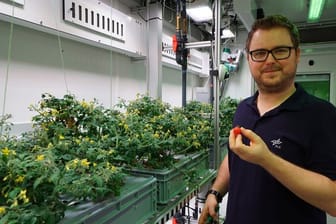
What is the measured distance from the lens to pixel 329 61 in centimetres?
531

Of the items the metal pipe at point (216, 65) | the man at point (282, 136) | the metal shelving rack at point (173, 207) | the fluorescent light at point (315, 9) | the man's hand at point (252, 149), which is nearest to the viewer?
the man's hand at point (252, 149)

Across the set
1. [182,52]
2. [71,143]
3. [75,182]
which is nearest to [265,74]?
[75,182]

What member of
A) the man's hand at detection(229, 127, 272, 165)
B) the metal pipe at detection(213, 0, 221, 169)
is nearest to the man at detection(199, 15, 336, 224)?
the man's hand at detection(229, 127, 272, 165)

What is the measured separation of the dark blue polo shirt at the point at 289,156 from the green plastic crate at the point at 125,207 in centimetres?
43

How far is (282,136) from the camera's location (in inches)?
38.9

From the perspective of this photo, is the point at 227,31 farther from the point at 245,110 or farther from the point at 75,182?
the point at 75,182

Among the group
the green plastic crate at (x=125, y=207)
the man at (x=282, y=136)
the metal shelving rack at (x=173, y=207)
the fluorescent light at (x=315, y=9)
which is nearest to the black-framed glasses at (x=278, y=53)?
the man at (x=282, y=136)

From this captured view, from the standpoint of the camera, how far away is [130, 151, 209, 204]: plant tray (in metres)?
1.41

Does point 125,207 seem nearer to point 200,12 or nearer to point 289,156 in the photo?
point 289,156

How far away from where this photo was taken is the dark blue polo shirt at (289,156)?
0.91 m

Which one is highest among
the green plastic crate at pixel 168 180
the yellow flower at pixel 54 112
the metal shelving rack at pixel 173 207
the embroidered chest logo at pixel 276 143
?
the yellow flower at pixel 54 112

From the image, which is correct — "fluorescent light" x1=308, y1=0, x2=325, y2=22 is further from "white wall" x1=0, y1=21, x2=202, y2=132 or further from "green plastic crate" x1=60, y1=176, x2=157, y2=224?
"green plastic crate" x1=60, y1=176, x2=157, y2=224

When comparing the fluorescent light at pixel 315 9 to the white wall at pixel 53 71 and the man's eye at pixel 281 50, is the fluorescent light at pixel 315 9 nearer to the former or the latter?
the white wall at pixel 53 71

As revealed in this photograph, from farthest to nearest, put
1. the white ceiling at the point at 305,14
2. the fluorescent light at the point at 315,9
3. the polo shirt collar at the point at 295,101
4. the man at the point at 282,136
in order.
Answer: the white ceiling at the point at 305,14 < the fluorescent light at the point at 315,9 < the polo shirt collar at the point at 295,101 < the man at the point at 282,136
